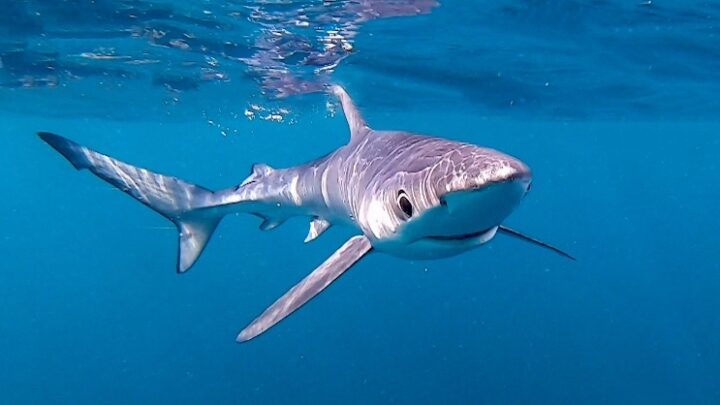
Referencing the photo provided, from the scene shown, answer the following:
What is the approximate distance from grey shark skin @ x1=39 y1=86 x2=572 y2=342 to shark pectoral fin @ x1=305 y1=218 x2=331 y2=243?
0.7 inches

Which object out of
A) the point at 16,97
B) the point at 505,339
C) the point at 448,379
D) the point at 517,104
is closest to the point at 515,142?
the point at 505,339

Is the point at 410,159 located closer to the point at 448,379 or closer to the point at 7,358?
the point at 448,379

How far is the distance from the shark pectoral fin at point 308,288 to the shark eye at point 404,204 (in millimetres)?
985

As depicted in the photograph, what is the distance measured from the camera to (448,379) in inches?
1012

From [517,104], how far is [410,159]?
901 inches

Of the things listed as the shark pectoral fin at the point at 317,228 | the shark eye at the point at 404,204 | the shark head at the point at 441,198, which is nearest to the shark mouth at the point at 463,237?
the shark head at the point at 441,198

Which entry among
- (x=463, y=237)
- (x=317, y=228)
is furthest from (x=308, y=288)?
(x=317, y=228)

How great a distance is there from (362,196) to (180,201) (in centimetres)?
325

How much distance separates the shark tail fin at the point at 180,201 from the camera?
23.4ft

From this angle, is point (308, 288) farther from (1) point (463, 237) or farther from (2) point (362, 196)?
(1) point (463, 237)

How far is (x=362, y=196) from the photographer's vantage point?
5.27 metres

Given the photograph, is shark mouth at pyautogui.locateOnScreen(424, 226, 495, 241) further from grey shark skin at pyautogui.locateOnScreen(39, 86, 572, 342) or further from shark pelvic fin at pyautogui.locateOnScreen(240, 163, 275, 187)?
shark pelvic fin at pyautogui.locateOnScreen(240, 163, 275, 187)

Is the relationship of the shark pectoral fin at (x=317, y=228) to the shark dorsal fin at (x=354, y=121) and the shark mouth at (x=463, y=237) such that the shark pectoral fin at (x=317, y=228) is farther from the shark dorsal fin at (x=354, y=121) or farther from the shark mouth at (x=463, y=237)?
the shark mouth at (x=463, y=237)

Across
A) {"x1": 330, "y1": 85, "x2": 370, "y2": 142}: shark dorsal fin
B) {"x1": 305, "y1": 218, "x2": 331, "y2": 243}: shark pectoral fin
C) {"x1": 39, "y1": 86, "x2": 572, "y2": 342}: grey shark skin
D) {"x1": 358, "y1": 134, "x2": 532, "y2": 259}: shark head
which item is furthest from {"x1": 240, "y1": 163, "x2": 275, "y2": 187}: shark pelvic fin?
{"x1": 358, "y1": 134, "x2": 532, "y2": 259}: shark head
